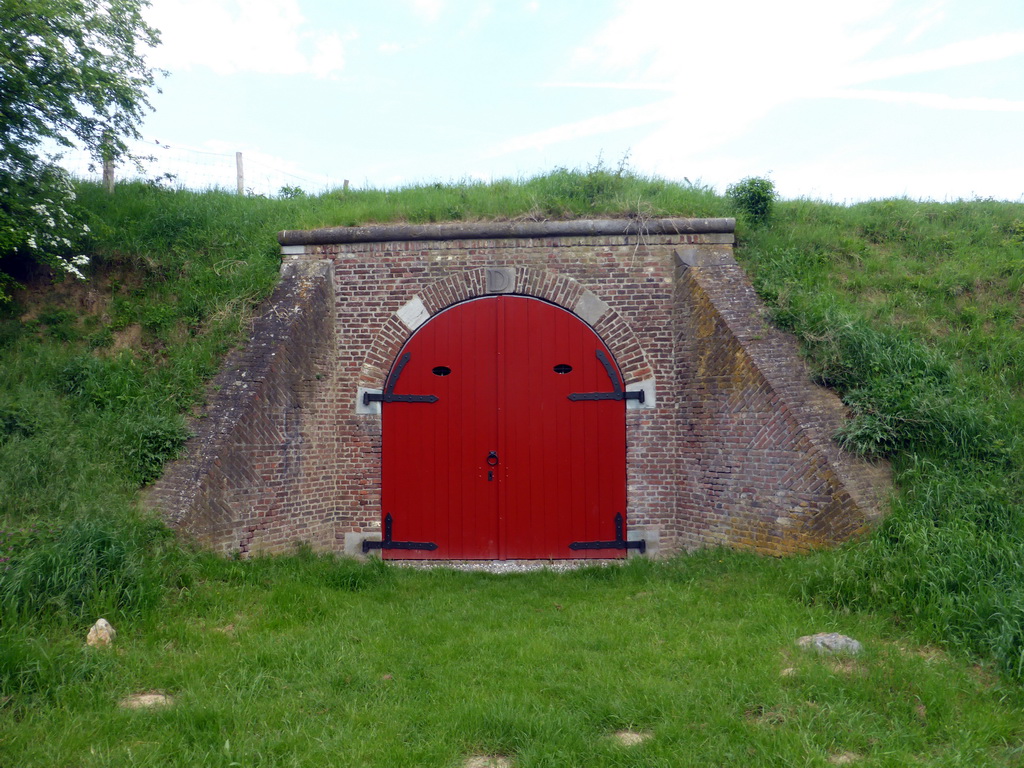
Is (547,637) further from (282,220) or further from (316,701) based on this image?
(282,220)

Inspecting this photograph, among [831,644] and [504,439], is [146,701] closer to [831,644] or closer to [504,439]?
[831,644]

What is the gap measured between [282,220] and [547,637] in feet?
23.3

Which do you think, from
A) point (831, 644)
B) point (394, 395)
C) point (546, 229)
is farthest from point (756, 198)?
point (831, 644)

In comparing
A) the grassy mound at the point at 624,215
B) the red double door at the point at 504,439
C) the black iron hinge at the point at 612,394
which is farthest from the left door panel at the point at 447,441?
the grassy mound at the point at 624,215

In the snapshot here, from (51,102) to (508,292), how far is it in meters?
6.01

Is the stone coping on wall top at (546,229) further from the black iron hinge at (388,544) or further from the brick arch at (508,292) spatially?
the black iron hinge at (388,544)

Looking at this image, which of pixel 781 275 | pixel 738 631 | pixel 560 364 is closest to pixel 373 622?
pixel 738 631

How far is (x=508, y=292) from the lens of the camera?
793cm

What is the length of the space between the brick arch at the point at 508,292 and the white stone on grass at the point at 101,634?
393 centimetres

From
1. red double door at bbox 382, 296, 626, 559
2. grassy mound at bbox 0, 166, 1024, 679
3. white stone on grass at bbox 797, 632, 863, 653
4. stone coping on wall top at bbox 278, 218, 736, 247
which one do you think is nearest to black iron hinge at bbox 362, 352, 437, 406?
red double door at bbox 382, 296, 626, 559

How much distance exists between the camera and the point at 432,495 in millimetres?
7777

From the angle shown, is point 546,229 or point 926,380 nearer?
point 926,380

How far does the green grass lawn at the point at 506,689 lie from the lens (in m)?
3.34

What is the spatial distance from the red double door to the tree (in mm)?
4612
